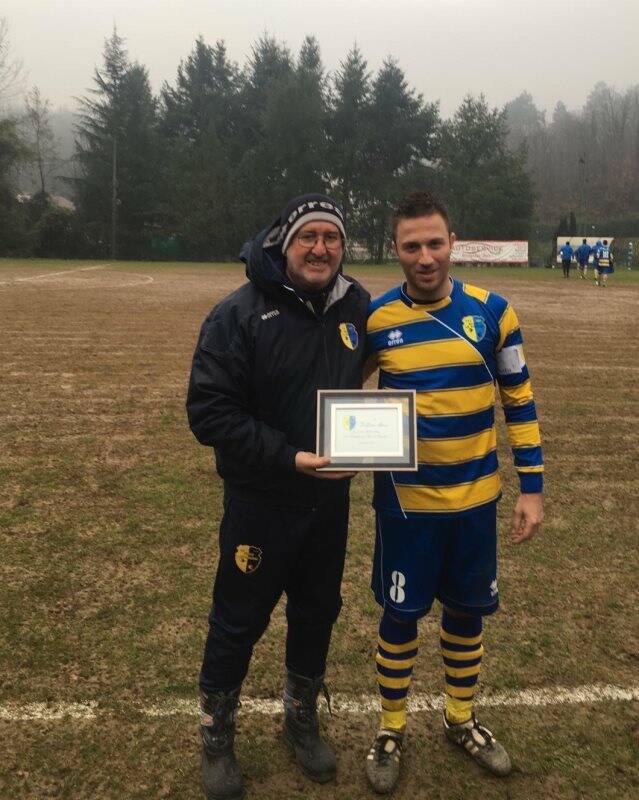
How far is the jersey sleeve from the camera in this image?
273 centimetres

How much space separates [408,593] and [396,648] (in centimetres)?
28

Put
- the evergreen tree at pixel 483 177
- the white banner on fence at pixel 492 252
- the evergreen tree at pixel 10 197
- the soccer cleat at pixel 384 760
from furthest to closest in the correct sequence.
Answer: the evergreen tree at pixel 483 177 < the evergreen tree at pixel 10 197 < the white banner on fence at pixel 492 252 < the soccer cleat at pixel 384 760

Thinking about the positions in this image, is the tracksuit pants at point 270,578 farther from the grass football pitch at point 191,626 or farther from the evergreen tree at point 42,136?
the evergreen tree at point 42,136

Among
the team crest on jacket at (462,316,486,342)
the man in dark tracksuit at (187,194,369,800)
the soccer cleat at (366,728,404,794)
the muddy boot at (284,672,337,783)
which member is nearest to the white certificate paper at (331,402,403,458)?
the man in dark tracksuit at (187,194,369,800)

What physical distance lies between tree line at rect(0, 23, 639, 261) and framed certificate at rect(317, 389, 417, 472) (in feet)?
161

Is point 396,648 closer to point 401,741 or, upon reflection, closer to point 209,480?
point 401,741

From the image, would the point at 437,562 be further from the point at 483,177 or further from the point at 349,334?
the point at 483,177

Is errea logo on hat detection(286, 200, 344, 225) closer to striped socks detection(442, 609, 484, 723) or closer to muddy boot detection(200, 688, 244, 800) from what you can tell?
striped socks detection(442, 609, 484, 723)

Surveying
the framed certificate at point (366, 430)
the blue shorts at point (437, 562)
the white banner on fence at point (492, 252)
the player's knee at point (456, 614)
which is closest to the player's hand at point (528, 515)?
the blue shorts at point (437, 562)

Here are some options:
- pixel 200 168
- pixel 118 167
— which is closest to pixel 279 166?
pixel 200 168

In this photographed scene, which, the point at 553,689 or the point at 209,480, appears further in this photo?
the point at 209,480

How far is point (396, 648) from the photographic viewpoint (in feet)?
9.21

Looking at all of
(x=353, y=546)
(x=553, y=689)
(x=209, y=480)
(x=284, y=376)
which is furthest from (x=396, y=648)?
(x=209, y=480)

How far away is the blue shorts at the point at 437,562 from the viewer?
8.72ft
